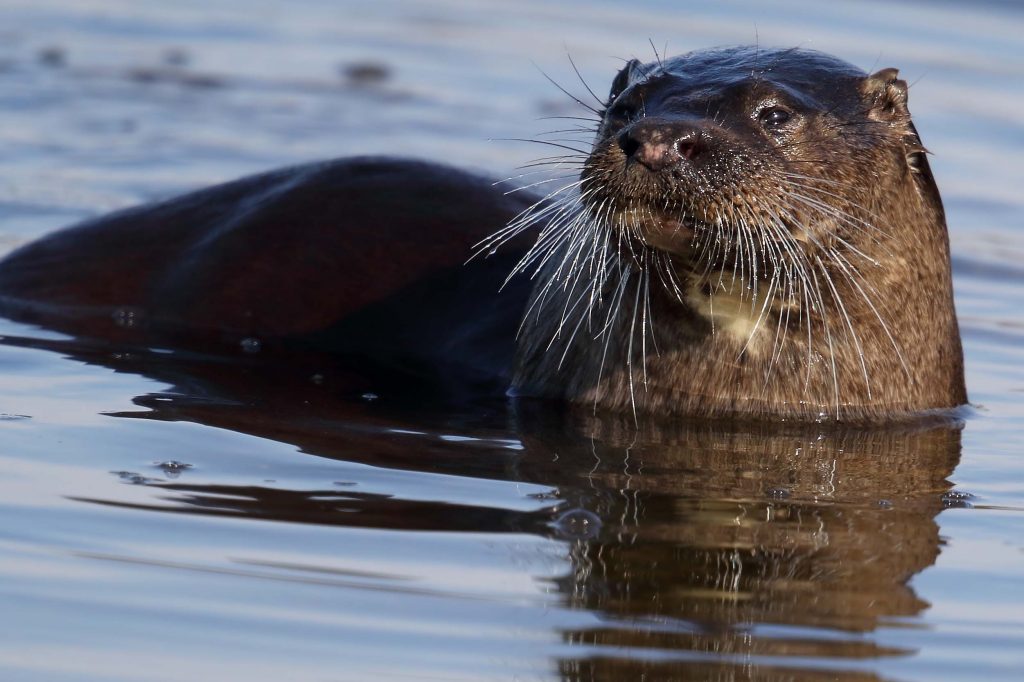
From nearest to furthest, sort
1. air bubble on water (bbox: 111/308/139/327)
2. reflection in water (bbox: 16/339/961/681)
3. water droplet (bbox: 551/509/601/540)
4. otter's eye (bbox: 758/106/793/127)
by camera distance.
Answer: reflection in water (bbox: 16/339/961/681) → water droplet (bbox: 551/509/601/540) → otter's eye (bbox: 758/106/793/127) → air bubble on water (bbox: 111/308/139/327)

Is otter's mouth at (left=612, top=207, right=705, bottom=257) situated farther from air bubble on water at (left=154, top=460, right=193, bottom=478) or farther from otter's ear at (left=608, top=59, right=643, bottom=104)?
air bubble on water at (left=154, top=460, right=193, bottom=478)

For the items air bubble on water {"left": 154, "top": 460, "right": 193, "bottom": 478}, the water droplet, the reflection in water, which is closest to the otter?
the reflection in water

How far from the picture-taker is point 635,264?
4531 millimetres

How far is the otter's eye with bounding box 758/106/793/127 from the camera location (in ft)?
14.8

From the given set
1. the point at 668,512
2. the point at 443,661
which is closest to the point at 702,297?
the point at 668,512

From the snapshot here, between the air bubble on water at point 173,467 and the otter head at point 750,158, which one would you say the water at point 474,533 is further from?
the otter head at point 750,158

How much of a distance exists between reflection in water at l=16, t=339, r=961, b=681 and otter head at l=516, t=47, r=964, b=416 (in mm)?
143

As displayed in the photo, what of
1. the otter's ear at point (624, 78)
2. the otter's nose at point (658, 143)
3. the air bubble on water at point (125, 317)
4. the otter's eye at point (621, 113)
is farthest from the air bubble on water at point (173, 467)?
the air bubble on water at point (125, 317)

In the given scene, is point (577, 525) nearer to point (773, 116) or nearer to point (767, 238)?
point (767, 238)

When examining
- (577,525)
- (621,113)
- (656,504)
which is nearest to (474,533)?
(577,525)

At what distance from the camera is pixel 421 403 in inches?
199

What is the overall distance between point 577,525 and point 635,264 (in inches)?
35.2

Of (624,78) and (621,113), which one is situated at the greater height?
(624,78)

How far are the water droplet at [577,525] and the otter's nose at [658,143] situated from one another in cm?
80
